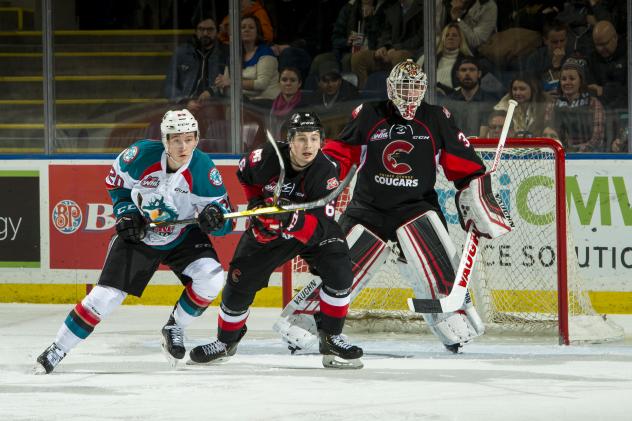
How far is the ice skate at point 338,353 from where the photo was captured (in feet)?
16.6

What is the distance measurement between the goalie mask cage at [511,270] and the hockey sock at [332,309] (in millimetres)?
909

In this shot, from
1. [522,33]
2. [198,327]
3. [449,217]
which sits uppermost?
[522,33]

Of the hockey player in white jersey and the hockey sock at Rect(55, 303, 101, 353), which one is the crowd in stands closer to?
the hockey player in white jersey

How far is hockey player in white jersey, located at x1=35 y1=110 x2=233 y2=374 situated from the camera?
4.90 metres

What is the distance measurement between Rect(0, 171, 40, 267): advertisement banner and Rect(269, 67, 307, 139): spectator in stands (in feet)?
4.19

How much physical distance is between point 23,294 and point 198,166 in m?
2.57

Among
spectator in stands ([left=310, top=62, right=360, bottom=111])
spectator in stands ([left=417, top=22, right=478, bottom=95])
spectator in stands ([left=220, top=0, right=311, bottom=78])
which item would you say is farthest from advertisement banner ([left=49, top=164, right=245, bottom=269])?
spectator in stands ([left=417, top=22, right=478, bottom=95])

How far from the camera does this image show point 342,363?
5066 mm

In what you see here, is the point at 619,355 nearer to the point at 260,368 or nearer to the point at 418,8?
the point at 260,368

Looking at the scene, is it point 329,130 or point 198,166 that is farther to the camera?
point 329,130

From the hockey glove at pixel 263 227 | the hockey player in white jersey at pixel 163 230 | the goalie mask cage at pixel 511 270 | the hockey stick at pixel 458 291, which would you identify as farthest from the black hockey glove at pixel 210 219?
the goalie mask cage at pixel 511 270

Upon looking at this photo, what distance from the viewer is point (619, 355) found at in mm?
5391

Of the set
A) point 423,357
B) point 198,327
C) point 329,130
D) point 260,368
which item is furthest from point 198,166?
point 329,130

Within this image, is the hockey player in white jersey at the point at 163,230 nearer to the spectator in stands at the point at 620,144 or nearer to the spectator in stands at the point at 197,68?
the spectator in stands at the point at 197,68
